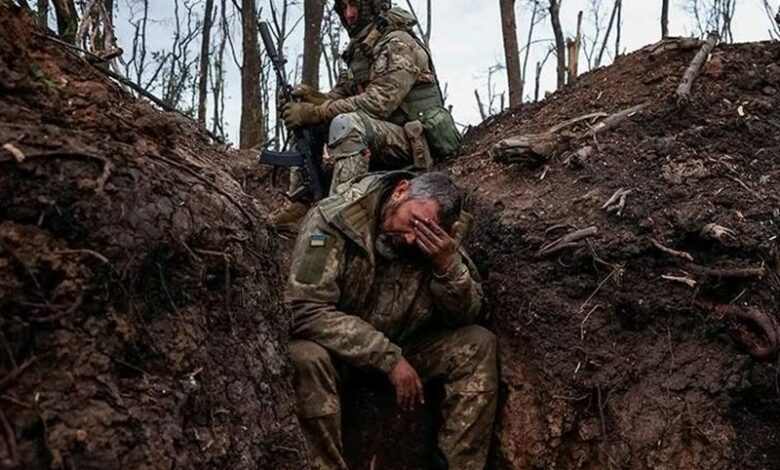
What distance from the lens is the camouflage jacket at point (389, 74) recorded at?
6.22 m

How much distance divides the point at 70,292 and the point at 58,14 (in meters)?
2.36

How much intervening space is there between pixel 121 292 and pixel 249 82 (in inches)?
340

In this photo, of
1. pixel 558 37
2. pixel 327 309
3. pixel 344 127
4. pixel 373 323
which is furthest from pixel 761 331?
pixel 558 37

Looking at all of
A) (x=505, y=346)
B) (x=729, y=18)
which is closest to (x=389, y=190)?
(x=505, y=346)

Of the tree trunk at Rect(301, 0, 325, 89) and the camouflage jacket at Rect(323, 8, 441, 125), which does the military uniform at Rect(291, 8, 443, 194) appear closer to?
the camouflage jacket at Rect(323, 8, 441, 125)

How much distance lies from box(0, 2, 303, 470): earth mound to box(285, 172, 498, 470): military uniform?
0.44m

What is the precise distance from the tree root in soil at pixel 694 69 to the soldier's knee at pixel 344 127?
7.29 feet

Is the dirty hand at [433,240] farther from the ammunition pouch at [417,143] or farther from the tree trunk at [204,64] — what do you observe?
the tree trunk at [204,64]

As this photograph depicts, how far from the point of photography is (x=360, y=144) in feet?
19.7

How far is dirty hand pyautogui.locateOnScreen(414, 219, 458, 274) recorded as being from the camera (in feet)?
13.5

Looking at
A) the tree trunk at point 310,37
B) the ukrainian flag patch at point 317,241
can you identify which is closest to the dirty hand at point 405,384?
the ukrainian flag patch at point 317,241

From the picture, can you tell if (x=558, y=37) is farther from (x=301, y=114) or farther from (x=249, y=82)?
(x=301, y=114)

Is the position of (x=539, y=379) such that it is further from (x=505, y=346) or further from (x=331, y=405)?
(x=331, y=405)

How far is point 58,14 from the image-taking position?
14.3 ft
